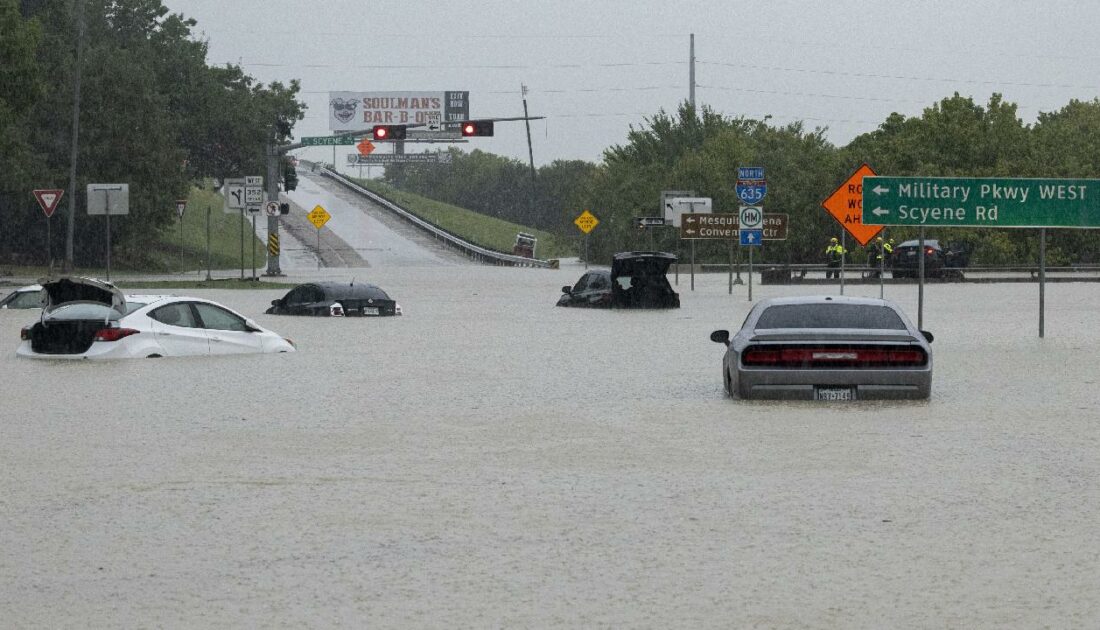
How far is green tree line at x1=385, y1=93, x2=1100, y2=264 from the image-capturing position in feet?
267

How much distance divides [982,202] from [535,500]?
2194 cm

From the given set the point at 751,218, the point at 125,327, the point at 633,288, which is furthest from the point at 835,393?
the point at 751,218

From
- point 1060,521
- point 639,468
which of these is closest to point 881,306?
point 639,468

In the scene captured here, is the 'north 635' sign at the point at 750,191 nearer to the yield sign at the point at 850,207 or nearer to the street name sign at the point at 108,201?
the yield sign at the point at 850,207

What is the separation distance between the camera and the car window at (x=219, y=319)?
26344mm

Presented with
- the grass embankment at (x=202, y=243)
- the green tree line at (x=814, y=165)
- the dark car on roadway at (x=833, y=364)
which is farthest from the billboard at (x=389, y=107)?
the dark car on roadway at (x=833, y=364)

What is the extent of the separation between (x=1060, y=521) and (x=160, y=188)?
73.4 metres

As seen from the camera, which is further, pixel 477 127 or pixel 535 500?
pixel 477 127

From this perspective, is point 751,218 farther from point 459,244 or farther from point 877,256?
point 459,244

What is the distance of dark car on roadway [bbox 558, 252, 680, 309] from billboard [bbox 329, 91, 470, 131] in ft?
496

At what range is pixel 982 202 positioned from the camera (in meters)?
31.4

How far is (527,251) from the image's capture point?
322 ft

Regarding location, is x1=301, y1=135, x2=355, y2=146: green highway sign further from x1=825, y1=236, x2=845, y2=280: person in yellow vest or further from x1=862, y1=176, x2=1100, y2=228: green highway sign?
x1=862, y1=176, x2=1100, y2=228: green highway sign

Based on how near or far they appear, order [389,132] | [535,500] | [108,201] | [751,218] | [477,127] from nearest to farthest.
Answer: [535,500]
[751,218]
[108,201]
[389,132]
[477,127]
